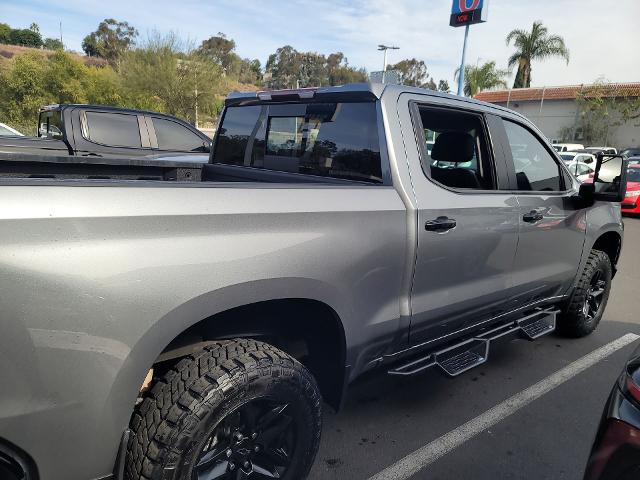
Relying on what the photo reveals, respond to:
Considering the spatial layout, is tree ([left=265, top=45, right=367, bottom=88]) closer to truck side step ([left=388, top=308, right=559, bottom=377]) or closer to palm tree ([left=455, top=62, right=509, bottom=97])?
palm tree ([left=455, top=62, right=509, bottom=97])

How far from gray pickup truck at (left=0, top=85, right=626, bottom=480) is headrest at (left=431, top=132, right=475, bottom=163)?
0.04 feet

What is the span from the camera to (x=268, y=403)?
6.38 feet

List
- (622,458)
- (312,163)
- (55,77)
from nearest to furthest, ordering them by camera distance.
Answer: (622,458), (312,163), (55,77)

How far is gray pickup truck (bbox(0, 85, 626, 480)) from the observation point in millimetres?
1357

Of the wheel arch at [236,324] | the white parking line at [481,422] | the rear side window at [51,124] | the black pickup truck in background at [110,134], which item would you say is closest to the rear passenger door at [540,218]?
the white parking line at [481,422]

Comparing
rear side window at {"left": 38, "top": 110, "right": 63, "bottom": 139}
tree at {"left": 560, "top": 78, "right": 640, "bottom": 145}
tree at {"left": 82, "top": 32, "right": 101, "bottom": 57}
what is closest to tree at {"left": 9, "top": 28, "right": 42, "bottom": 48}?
tree at {"left": 82, "top": 32, "right": 101, "bottom": 57}

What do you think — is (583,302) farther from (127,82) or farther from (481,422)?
(127,82)

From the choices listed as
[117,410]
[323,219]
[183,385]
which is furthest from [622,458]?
[117,410]

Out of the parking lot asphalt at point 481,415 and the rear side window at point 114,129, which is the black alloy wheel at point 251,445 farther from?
the rear side window at point 114,129

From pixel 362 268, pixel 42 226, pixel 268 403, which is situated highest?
pixel 42 226

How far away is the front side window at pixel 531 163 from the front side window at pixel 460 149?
0.81 feet

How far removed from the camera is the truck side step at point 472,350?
2611mm

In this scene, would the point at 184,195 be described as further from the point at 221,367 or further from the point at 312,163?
the point at 312,163

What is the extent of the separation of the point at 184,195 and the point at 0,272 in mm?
572
